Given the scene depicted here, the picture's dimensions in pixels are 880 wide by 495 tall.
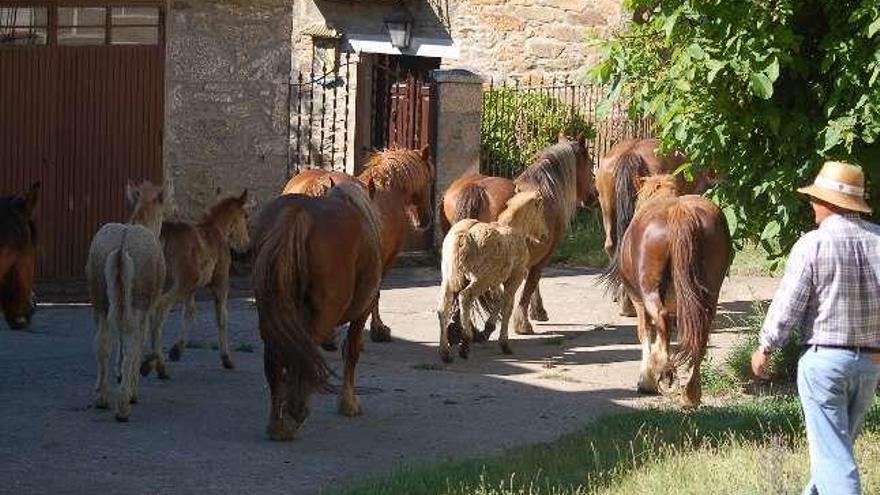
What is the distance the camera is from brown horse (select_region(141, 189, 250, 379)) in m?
12.6

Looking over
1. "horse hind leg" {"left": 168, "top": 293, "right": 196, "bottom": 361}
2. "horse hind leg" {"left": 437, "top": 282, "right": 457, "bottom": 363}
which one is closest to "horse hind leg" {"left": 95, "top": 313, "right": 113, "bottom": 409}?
"horse hind leg" {"left": 168, "top": 293, "right": 196, "bottom": 361}

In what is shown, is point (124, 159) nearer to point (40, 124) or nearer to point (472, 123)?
point (40, 124)

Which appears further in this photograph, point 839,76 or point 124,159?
point 124,159

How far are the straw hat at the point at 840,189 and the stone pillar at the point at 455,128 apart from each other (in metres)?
13.0

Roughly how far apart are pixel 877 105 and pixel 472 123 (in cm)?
1006

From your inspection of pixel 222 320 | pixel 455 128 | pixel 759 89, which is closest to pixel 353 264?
pixel 222 320

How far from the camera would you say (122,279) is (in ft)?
36.3

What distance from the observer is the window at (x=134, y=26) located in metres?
17.4

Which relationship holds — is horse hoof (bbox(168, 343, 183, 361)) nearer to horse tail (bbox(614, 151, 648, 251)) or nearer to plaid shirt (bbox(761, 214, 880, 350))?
horse tail (bbox(614, 151, 648, 251))

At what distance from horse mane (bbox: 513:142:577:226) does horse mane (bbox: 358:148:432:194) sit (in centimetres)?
A: 104

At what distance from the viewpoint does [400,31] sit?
30.4 meters

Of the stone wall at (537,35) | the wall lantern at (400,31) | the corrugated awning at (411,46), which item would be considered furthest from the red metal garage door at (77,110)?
the wall lantern at (400,31)

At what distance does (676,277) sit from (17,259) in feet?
15.6

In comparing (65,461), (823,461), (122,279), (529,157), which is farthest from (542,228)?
(529,157)
